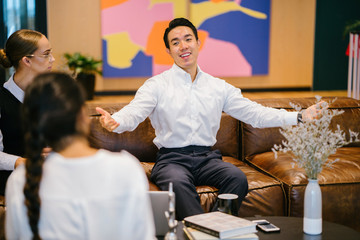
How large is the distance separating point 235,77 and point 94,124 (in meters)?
5.12

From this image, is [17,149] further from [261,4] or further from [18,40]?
[261,4]

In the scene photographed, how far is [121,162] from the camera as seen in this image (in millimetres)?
1108

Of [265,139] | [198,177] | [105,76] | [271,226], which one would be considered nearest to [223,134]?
[265,139]

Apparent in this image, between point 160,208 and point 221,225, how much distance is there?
0.28m

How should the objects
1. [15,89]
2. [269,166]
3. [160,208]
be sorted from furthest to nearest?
[269,166] < [15,89] < [160,208]

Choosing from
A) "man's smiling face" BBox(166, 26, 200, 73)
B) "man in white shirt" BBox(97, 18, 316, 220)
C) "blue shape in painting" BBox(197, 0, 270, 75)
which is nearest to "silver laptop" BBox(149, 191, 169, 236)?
"man in white shirt" BBox(97, 18, 316, 220)

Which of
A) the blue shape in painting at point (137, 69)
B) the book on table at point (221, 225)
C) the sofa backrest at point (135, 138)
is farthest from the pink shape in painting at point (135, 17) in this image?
the book on table at point (221, 225)

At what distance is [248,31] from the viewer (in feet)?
25.2

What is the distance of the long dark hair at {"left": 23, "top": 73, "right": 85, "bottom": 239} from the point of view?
1.09m

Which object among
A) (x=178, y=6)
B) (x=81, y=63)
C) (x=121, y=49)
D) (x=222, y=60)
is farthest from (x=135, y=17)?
(x=222, y=60)

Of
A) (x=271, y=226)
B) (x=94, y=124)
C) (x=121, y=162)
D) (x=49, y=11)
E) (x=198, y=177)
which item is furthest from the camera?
(x=49, y=11)

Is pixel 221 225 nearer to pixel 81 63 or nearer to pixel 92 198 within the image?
pixel 92 198

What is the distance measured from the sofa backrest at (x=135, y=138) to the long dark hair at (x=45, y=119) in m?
1.82

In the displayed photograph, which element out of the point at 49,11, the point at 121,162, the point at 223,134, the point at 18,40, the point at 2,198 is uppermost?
the point at 49,11
